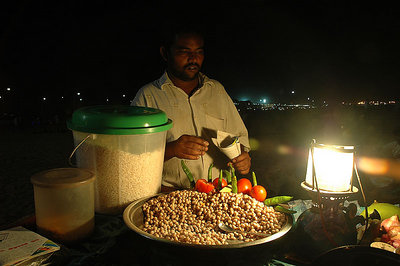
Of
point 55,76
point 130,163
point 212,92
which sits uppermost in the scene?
point 55,76

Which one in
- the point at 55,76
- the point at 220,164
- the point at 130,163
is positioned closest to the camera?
the point at 130,163

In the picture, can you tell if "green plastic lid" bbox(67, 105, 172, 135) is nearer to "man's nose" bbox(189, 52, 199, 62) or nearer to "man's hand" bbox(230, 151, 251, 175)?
"man's hand" bbox(230, 151, 251, 175)

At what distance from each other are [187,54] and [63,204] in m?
1.54

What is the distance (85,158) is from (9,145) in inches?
507

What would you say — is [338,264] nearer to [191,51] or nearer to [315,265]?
[315,265]

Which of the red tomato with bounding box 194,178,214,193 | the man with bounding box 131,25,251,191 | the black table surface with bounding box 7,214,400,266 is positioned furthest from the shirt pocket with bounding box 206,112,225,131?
the black table surface with bounding box 7,214,400,266

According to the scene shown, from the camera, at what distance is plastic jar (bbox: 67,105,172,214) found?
Answer: 145 centimetres

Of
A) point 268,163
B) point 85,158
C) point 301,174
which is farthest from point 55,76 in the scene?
point 85,158

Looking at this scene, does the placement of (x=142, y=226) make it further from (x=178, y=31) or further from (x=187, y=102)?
(x=178, y=31)

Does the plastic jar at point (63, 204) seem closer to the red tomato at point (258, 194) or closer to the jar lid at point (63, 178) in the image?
the jar lid at point (63, 178)

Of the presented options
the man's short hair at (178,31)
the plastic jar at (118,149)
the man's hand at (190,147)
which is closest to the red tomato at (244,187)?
the man's hand at (190,147)

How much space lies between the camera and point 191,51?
92.4 inches

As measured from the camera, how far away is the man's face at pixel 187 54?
7.66ft

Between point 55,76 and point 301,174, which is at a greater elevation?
point 55,76
